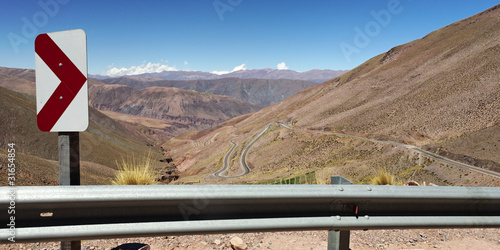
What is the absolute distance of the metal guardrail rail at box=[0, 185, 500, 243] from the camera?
259 centimetres

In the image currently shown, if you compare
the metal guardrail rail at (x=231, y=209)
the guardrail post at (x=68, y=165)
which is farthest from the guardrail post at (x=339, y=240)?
the guardrail post at (x=68, y=165)

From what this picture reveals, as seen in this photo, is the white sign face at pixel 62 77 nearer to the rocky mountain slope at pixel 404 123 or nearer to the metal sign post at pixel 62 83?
the metal sign post at pixel 62 83

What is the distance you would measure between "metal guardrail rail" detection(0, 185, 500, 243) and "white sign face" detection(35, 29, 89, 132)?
736mm

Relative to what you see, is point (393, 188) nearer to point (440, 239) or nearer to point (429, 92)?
point (440, 239)

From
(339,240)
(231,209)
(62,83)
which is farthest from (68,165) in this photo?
(339,240)

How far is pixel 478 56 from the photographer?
→ 181 ft

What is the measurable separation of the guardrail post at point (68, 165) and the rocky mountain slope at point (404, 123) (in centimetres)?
1473

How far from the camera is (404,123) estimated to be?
45125 mm

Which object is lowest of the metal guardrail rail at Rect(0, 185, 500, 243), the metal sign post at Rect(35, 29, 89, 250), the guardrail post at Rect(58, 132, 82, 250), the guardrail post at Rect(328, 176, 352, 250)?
the guardrail post at Rect(328, 176, 352, 250)

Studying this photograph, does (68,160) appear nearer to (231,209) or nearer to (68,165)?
(68,165)

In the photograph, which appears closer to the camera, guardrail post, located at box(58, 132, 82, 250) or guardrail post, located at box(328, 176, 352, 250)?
guardrail post, located at box(58, 132, 82, 250)

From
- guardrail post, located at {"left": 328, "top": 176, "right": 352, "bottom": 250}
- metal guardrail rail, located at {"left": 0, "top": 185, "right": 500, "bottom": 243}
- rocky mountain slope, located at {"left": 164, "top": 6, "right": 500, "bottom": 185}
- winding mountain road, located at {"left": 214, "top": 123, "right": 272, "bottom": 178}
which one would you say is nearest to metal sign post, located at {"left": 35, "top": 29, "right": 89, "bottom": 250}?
metal guardrail rail, located at {"left": 0, "top": 185, "right": 500, "bottom": 243}

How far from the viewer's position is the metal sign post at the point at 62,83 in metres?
3.00

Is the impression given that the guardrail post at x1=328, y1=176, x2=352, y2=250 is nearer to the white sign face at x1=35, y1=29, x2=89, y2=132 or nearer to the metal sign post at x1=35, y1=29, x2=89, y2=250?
the metal sign post at x1=35, y1=29, x2=89, y2=250
